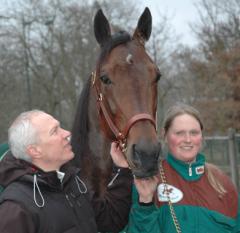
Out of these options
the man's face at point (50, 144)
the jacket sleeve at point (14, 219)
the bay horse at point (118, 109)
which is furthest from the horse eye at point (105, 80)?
the jacket sleeve at point (14, 219)

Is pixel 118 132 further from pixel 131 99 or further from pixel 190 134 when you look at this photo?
pixel 190 134

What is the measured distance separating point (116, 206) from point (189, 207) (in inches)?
18.9

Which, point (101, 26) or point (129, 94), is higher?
point (101, 26)

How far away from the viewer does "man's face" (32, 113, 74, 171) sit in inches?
100

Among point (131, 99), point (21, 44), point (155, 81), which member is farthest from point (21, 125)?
point (21, 44)

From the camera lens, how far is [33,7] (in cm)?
2283

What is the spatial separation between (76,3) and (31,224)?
22153mm

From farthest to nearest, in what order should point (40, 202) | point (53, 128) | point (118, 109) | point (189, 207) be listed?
point (118, 109)
point (189, 207)
point (53, 128)
point (40, 202)

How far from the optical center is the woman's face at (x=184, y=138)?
3.00 meters

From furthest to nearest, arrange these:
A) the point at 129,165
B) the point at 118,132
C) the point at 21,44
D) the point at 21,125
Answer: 1. the point at 21,44
2. the point at 118,132
3. the point at 129,165
4. the point at 21,125

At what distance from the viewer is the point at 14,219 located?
2.17 m

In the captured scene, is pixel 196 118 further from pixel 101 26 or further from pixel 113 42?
pixel 101 26

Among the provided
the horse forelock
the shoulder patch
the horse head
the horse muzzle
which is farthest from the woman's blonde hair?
the horse forelock

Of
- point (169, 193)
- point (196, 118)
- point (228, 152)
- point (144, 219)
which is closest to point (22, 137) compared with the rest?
point (144, 219)
